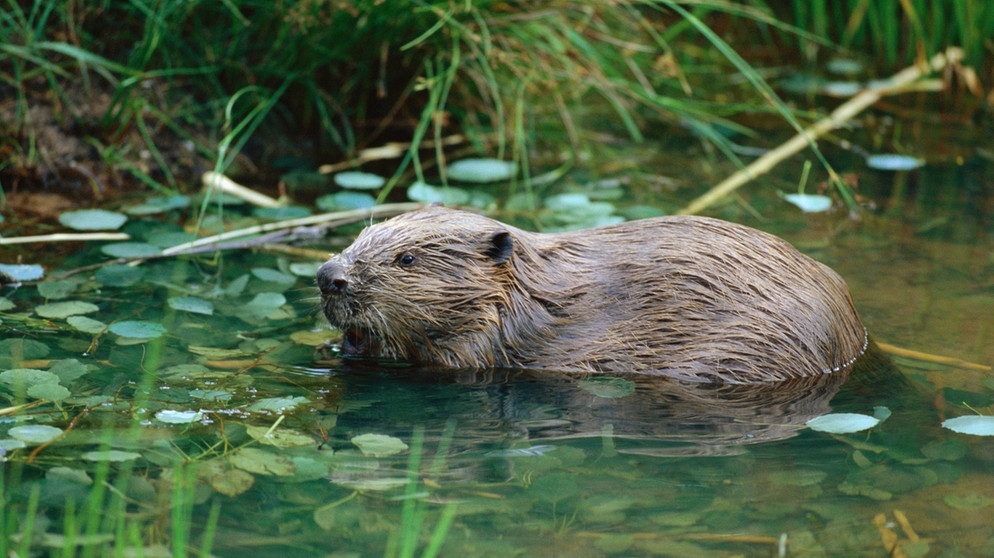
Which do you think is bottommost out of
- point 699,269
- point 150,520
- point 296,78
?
point 150,520

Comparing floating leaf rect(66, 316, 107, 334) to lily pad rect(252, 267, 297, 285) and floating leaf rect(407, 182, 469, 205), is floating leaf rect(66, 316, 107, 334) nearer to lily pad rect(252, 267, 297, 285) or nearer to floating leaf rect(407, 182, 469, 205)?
lily pad rect(252, 267, 297, 285)

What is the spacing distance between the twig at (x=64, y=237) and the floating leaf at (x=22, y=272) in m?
0.31

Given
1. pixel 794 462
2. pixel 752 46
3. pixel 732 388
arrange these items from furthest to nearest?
pixel 752 46
pixel 732 388
pixel 794 462

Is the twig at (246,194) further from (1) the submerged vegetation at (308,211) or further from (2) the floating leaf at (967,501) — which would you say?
(2) the floating leaf at (967,501)

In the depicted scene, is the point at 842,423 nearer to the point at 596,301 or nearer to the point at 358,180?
the point at 596,301

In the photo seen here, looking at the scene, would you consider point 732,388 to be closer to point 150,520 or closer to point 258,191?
point 150,520

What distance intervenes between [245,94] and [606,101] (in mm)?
2770

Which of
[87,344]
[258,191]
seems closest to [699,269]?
[87,344]

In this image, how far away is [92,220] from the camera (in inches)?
216

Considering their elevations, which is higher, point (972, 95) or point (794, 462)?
point (972, 95)

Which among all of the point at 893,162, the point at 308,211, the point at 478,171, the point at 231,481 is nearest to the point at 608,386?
the point at 231,481

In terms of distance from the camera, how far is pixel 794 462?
12.1ft

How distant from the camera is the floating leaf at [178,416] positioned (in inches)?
148

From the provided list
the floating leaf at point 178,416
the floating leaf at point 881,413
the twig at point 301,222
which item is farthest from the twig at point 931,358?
the floating leaf at point 178,416
